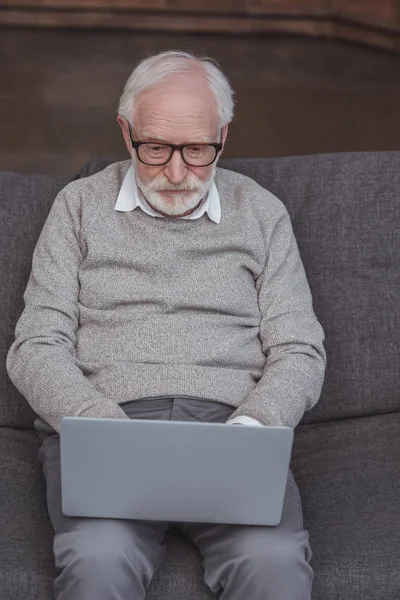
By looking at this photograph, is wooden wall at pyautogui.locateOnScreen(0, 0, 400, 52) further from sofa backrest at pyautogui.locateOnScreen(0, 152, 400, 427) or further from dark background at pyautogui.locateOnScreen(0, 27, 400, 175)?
sofa backrest at pyautogui.locateOnScreen(0, 152, 400, 427)

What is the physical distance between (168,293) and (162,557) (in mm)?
585

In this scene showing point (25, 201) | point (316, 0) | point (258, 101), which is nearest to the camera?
point (25, 201)

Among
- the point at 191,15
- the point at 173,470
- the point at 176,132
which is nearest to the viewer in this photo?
the point at 173,470

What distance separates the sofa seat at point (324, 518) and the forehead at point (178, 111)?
764 millimetres

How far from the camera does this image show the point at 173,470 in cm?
156

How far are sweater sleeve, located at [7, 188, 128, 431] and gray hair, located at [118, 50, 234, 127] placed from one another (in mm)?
265

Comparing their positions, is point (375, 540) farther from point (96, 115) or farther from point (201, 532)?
point (96, 115)

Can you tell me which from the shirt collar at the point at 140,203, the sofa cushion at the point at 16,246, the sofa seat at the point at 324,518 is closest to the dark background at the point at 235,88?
the sofa cushion at the point at 16,246

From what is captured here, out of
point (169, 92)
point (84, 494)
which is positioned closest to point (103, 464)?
point (84, 494)

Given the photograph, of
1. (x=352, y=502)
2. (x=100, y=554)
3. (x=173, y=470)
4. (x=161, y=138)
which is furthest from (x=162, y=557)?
(x=161, y=138)

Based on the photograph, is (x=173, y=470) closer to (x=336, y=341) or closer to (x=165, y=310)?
(x=165, y=310)

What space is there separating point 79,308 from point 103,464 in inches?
24.1

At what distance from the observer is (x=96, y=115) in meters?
5.98

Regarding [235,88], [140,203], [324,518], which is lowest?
[235,88]
